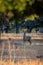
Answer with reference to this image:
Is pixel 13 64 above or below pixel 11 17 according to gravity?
below

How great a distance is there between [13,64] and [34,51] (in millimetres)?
1828

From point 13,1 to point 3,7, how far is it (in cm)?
8

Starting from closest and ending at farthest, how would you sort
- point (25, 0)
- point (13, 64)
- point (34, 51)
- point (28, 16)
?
point (25, 0) → point (28, 16) → point (13, 64) → point (34, 51)

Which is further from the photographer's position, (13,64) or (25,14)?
(13,64)

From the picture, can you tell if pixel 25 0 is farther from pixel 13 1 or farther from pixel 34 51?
pixel 34 51

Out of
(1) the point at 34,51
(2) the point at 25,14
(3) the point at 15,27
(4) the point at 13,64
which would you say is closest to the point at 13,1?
(2) the point at 25,14

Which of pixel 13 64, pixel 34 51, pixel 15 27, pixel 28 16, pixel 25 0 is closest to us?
pixel 25 0

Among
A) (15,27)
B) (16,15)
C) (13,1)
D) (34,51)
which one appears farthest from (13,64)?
(15,27)

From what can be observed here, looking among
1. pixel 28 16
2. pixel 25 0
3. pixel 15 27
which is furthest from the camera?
pixel 15 27

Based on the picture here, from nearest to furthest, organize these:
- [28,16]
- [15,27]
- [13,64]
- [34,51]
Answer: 1. [28,16]
2. [13,64]
3. [34,51]
4. [15,27]

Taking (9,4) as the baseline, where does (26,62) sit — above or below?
below

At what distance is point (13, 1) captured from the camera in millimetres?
1803

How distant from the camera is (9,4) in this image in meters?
1.81

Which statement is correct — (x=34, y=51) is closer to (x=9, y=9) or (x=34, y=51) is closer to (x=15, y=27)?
(x=9, y=9)
